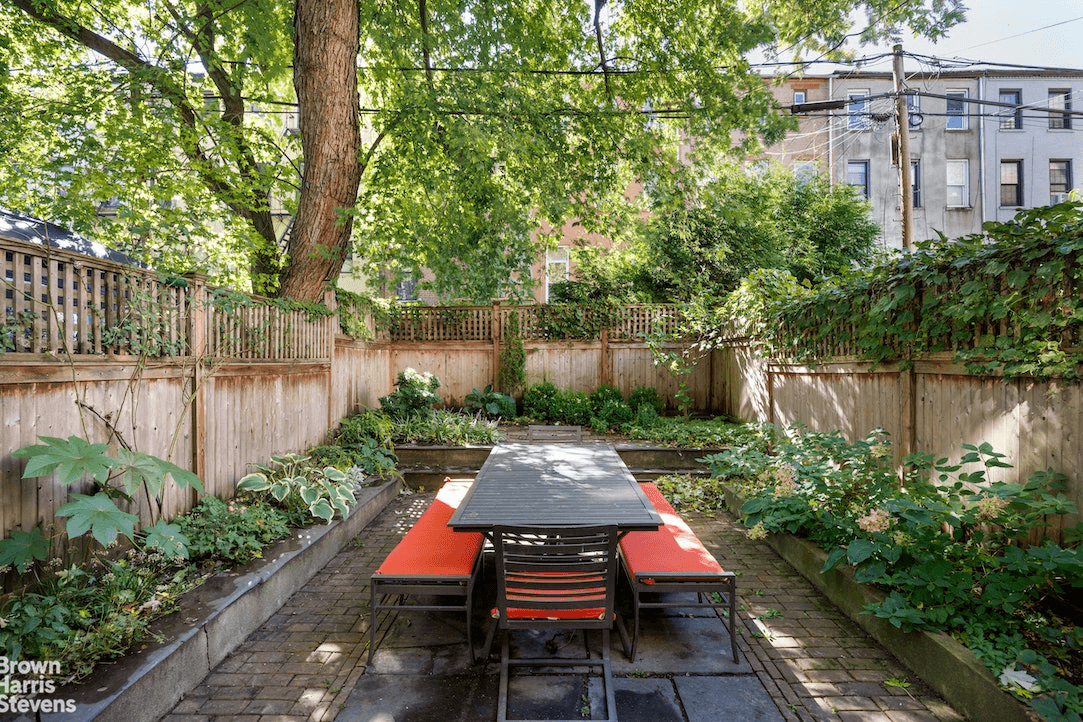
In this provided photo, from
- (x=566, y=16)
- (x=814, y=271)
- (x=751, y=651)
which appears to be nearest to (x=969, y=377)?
(x=751, y=651)

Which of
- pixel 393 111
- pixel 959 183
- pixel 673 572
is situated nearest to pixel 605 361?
pixel 393 111

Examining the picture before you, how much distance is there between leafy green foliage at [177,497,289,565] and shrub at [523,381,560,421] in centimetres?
623

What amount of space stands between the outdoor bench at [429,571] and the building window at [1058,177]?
24.0m

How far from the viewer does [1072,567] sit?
2.34 m

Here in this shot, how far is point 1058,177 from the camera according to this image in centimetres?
1784

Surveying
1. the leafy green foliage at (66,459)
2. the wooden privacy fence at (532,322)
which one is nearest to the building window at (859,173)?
the wooden privacy fence at (532,322)

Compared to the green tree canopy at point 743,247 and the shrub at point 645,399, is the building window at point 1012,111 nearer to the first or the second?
the green tree canopy at point 743,247

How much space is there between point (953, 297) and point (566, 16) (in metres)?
6.17

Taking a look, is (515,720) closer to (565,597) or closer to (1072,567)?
(565,597)

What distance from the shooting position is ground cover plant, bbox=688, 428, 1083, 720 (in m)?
2.32

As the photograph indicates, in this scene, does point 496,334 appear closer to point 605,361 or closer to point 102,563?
point 605,361

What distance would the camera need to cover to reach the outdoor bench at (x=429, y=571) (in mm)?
2992

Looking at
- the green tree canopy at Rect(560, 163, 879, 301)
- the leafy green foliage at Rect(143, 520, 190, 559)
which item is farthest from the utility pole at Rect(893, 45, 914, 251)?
the leafy green foliage at Rect(143, 520, 190, 559)

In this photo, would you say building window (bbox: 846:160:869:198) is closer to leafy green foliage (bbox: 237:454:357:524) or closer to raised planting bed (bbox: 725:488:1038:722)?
raised planting bed (bbox: 725:488:1038:722)
